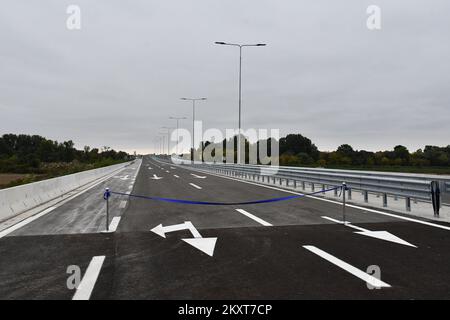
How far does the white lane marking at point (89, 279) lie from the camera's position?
169 inches

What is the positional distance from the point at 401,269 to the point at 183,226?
479 cm

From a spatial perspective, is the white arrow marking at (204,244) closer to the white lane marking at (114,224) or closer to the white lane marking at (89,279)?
the white lane marking at (89,279)

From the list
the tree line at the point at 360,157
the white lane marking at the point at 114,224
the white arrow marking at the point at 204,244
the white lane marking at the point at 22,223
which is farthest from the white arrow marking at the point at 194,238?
the tree line at the point at 360,157

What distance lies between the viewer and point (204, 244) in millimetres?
6781

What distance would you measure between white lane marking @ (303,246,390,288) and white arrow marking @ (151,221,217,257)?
1.72m

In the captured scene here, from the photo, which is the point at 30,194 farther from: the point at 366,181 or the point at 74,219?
the point at 366,181

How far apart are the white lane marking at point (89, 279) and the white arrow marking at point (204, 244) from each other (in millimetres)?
1643

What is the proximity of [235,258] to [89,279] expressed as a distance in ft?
7.18

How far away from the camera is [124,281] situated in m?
4.75
